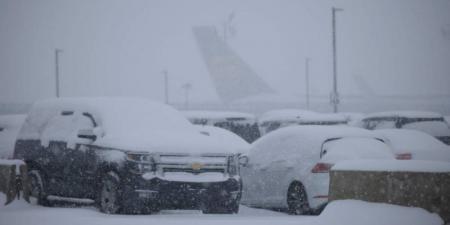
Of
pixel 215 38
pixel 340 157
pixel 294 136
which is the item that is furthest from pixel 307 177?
pixel 215 38

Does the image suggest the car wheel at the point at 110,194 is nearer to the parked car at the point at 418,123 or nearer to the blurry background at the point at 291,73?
the parked car at the point at 418,123

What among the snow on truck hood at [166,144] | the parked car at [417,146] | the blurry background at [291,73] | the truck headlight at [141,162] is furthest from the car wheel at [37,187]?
the blurry background at [291,73]

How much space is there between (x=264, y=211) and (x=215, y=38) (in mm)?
39213

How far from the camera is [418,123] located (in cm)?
2128

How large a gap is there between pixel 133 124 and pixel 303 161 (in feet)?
9.10

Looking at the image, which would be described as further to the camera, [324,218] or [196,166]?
[196,166]

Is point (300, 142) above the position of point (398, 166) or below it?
above


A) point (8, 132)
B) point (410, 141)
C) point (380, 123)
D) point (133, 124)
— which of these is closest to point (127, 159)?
point (133, 124)

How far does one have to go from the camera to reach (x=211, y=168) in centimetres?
1106

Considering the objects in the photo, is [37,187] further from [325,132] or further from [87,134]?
[325,132]

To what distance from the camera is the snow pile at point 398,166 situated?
26.1ft

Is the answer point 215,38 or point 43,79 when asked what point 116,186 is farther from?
point 43,79

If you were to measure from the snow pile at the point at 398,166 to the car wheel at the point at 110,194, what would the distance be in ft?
10.9

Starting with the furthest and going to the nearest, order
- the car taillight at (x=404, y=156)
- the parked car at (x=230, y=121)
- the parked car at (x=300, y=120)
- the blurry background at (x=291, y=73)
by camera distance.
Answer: the blurry background at (x=291, y=73) < the parked car at (x=300, y=120) < the parked car at (x=230, y=121) < the car taillight at (x=404, y=156)
